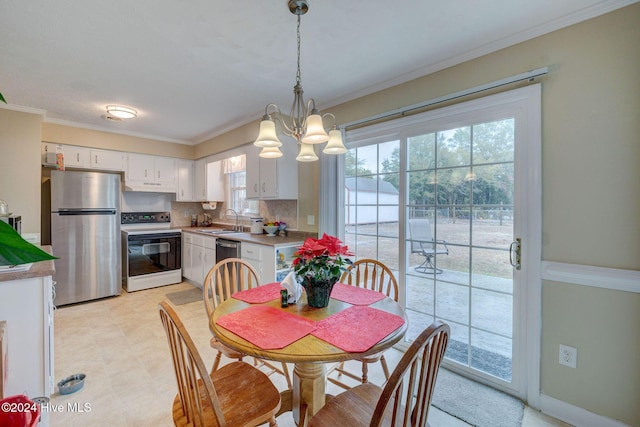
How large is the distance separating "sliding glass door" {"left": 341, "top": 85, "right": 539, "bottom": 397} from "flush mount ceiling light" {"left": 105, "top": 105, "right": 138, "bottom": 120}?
2.88 m

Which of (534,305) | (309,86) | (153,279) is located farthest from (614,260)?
(153,279)

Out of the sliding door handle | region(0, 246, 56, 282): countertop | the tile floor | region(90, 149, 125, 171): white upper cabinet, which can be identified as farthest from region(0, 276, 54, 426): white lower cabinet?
region(90, 149, 125, 171): white upper cabinet

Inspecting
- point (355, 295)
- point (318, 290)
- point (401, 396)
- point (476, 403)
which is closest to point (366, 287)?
point (355, 295)

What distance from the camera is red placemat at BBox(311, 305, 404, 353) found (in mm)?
1225

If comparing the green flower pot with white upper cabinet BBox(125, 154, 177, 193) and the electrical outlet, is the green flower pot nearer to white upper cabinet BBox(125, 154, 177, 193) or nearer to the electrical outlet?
the electrical outlet

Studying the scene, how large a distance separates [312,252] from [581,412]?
1.91 metres

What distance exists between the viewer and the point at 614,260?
1.65 meters

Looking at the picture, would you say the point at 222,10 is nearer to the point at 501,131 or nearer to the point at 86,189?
the point at 501,131

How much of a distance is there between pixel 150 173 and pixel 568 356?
17.8 ft


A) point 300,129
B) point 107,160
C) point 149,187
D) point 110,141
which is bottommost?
point 149,187

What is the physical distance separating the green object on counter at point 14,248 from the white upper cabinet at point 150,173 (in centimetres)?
471

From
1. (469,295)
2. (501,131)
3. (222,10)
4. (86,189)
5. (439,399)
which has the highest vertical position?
(222,10)

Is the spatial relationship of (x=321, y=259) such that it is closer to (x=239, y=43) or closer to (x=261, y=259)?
(x=239, y=43)

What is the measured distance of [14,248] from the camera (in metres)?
0.49
